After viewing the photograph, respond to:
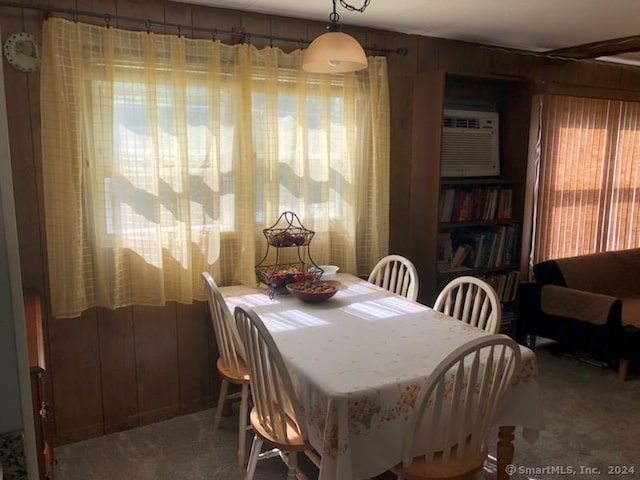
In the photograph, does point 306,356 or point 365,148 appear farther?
point 365,148

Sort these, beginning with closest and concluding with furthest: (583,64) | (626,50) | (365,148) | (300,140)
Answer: (300,140) → (365,148) → (626,50) → (583,64)

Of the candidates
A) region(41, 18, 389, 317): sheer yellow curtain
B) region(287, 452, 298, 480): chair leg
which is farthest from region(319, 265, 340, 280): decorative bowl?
region(287, 452, 298, 480): chair leg

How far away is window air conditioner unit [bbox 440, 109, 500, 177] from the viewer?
3.55m

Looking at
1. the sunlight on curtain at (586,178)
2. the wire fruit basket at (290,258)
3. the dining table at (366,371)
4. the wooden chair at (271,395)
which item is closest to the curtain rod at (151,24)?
the wire fruit basket at (290,258)

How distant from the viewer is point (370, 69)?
314 cm

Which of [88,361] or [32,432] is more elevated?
[32,432]

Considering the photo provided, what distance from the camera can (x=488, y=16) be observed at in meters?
2.99

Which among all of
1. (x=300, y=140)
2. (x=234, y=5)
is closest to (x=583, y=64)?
(x=300, y=140)

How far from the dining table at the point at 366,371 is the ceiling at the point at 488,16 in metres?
1.56

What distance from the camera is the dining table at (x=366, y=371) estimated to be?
63.9 inches

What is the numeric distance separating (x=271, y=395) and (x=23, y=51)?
1.90 meters

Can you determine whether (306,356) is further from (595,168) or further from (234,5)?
(595,168)

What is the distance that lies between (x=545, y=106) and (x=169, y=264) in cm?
302

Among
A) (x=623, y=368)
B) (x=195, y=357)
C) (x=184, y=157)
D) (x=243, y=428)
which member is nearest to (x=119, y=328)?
(x=195, y=357)
